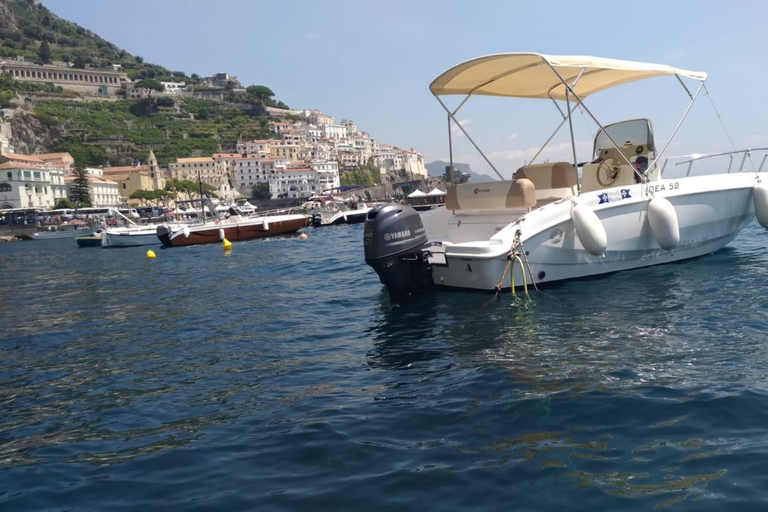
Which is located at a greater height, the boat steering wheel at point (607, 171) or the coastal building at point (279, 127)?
the coastal building at point (279, 127)

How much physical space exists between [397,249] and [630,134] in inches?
261

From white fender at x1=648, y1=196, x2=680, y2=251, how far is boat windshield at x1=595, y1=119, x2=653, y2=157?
2.46 metres

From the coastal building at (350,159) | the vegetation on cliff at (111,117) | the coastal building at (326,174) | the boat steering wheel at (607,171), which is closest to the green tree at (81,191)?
the vegetation on cliff at (111,117)

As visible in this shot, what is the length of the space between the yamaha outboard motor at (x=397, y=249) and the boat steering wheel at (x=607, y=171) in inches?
187

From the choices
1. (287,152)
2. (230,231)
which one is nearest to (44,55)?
(287,152)

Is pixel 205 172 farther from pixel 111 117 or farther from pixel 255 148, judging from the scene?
pixel 111 117

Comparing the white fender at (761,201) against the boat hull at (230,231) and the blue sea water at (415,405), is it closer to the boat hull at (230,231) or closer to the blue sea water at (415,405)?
the blue sea water at (415,405)

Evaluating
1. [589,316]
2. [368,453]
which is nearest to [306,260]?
[589,316]

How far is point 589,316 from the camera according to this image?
296 inches

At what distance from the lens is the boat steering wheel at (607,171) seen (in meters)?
11.6

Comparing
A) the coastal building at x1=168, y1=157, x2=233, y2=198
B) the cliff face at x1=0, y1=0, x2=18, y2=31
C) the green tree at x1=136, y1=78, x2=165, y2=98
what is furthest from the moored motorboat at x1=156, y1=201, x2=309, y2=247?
the cliff face at x1=0, y1=0, x2=18, y2=31

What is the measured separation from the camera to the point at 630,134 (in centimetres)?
1232

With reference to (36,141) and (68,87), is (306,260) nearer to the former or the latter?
(36,141)

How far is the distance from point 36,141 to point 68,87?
40595 millimetres
